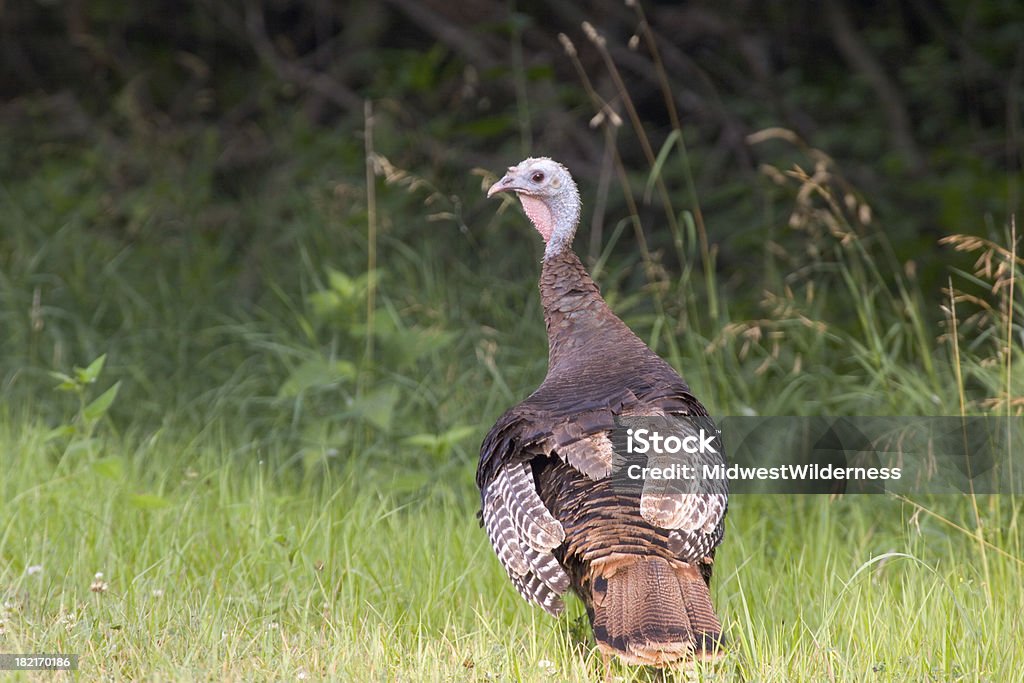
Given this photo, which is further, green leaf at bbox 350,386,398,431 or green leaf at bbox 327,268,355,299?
green leaf at bbox 327,268,355,299

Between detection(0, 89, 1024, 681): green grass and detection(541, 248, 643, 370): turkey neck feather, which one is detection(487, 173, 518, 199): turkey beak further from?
detection(0, 89, 1024, 681): green grass

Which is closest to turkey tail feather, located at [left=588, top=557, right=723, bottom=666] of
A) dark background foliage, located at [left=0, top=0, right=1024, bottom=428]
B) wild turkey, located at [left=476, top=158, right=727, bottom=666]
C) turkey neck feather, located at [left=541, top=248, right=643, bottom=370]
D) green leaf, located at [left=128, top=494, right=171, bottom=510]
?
wild turkey, located at [left=476, top=158, right=727, bottom=666]

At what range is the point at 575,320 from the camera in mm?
3986

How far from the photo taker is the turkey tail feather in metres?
3.09

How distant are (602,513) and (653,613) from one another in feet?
1.05

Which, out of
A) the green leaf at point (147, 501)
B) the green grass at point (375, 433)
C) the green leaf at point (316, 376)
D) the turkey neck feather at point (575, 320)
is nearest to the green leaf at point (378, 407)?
the green grass at point (375, 433)

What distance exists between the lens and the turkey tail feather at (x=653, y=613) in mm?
3090

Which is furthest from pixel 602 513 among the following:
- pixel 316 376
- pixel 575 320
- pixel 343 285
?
pixel 343 285

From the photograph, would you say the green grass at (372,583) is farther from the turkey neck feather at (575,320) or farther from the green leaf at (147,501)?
the turkey neck feather at (575,320)

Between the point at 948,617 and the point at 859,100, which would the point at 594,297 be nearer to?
the point at 948,617

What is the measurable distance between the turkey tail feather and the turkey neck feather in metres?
0.76

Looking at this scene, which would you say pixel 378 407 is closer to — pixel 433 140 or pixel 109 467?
pixel 109 467

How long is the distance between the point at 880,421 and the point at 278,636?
7.94ft

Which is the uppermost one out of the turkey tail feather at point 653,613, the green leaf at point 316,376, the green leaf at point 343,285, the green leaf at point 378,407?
the green leaf at point 343,285
